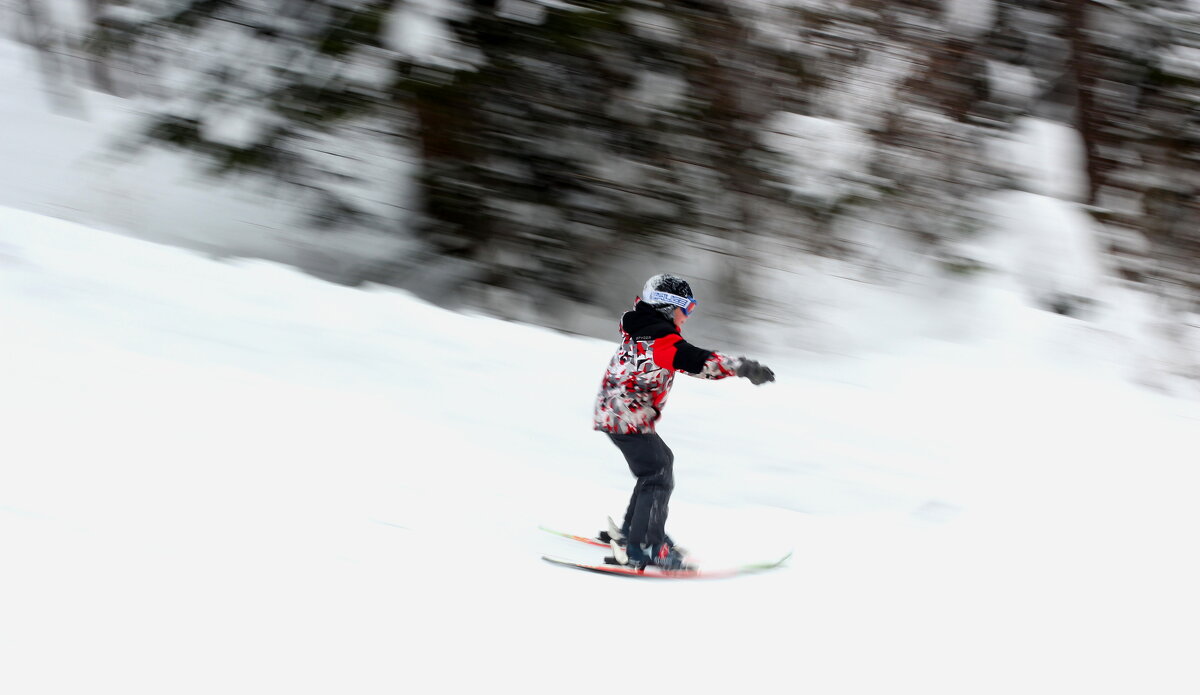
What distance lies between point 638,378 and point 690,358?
1.32 feet

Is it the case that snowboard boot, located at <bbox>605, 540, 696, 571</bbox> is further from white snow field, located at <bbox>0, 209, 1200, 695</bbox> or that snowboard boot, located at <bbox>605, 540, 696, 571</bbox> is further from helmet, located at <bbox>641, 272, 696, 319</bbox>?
helmet, located at <bbox>641, 272, 696, 319</bbox>

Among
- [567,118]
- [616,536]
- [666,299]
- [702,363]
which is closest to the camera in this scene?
[702,363]

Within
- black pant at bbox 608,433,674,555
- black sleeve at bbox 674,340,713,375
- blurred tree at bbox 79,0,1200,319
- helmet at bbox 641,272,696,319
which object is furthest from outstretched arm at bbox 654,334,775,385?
blurred tree at bbox 79,0,1200,319

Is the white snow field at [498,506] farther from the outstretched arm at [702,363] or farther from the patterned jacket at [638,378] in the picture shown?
the outstretched arm at [702,363]

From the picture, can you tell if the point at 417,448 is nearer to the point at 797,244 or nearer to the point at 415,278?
the point at 415,278

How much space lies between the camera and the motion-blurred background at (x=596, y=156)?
8344mm

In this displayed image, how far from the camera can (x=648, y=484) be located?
488 centimetres

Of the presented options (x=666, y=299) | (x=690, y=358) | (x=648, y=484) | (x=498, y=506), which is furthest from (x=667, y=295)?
(x=498, y=506)

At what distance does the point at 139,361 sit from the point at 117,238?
2.03 m

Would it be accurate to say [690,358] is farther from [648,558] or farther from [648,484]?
[648,558]

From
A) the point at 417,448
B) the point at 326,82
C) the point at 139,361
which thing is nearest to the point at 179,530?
the point at 417,448

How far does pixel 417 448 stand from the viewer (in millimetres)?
6172

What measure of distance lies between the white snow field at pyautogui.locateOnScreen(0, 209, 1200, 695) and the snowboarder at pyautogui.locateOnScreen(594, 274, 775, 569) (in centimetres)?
26

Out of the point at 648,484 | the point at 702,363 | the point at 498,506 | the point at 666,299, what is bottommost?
the point at 498,506
